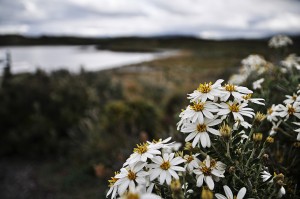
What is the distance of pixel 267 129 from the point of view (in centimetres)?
270

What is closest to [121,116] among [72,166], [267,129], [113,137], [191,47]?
[113,137]

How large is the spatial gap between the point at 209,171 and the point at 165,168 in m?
0.22

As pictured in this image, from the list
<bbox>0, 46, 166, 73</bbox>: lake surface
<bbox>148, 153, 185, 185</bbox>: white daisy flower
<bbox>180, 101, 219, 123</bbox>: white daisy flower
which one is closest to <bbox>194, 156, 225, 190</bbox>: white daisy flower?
<bbox>148, 153, 185, 185</bbox>: white daisy flower

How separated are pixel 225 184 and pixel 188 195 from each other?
201mm

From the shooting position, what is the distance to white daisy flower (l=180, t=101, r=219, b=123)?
63.9 inches

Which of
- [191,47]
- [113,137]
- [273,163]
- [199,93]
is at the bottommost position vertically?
[191,47]

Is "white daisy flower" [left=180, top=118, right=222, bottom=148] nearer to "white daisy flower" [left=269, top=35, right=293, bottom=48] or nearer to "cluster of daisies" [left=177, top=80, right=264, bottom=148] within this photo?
"cluster of daisies" [left=177, top=80, right=264, bottom=148]

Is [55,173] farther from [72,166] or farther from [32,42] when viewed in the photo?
[32,42]

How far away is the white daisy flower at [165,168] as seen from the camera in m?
1.52

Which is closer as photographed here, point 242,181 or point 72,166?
point 242,181

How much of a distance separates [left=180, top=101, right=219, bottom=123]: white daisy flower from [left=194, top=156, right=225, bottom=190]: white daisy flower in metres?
0.21

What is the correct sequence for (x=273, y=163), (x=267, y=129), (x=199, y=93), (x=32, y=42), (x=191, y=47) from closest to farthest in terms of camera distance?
(x=199, y=93), (x=273, y=163), (x=267, y=129), (x=32, y=42), (x=191, y=47)

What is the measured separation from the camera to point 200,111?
166 centimetres

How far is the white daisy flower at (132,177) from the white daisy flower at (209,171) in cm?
27
